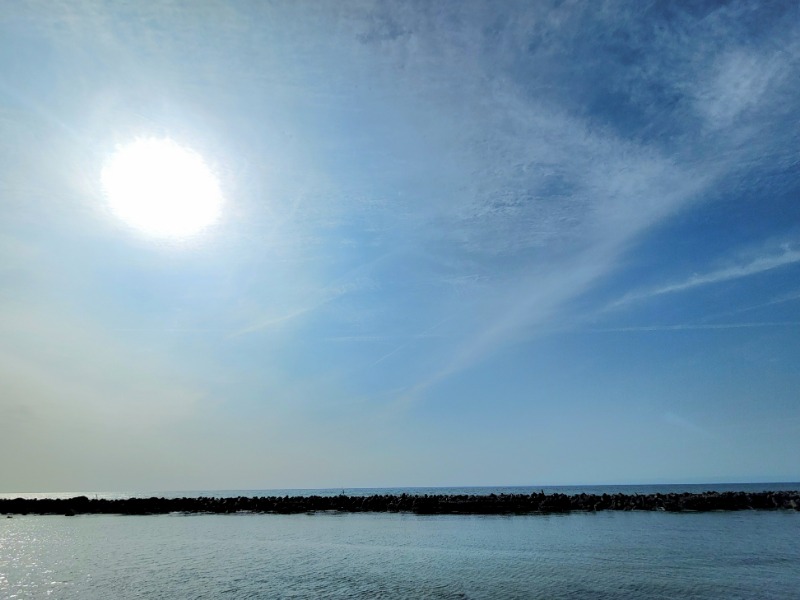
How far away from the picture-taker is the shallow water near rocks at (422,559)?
70.2ft

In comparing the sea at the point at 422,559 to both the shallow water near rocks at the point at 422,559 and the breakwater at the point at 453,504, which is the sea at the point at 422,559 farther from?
the breakwater at the point at 453,504

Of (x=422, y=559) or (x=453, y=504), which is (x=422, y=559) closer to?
(x=422, y=559)

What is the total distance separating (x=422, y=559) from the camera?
28.0m

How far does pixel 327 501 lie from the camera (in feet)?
233

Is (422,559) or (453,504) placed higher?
(453,504)

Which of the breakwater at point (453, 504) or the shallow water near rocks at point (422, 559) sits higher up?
the breakwater at point (453, 504)

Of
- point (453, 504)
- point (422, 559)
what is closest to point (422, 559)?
point (422, 559)

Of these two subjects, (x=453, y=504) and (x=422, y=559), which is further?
(x=453, y=504)

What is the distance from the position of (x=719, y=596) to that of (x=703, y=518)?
3251 centimetres

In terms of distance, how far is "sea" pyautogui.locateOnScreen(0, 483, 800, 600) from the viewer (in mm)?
21375

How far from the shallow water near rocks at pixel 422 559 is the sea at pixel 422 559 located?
3.7 inches

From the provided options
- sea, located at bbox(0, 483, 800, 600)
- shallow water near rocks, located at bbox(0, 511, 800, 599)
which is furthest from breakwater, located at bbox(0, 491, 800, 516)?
shallow water near rocks, located at bbox(0, 511, 800, 599)

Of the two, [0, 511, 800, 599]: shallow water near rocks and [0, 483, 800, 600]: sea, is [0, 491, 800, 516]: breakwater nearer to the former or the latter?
[0, 483, 800, 600]: sea

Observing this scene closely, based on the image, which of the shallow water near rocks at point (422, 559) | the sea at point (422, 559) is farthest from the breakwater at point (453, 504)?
the shallow water near rocks at point (422, 559)
